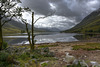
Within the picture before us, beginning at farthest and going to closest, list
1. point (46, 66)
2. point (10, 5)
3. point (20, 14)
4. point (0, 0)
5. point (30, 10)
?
point (30, 10)
point (20, 14)
point (10, 5)
point (0, 0)
point (46, 66)

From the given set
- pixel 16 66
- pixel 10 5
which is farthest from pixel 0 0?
pixel 16 66

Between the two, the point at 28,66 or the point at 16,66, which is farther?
the point at 28,66

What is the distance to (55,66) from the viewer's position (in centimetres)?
922

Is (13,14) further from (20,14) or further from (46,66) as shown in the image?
(46,66)

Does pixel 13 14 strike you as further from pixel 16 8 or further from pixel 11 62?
pixel 11 62

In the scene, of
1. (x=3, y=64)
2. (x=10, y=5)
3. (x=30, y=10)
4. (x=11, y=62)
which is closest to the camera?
(x=3, y=64)

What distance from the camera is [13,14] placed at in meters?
15.5

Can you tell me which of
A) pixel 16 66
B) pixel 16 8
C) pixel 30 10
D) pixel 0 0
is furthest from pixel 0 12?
pixel 16 66

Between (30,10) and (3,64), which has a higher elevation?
(30,10)

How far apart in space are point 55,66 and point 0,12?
503 inches

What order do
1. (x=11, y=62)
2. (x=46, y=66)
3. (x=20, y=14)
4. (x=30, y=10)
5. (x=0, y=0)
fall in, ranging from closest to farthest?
(x=11, y=62)
(x=46, y=66)
(x=0, y=0)
(x=20, y=14)
(x=30, y=10)

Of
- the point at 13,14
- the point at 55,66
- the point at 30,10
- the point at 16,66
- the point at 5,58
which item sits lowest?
the point at 55,66

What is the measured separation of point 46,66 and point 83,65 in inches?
154

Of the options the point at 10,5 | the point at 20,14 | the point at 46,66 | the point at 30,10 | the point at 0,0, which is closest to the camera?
the point at 46,66
